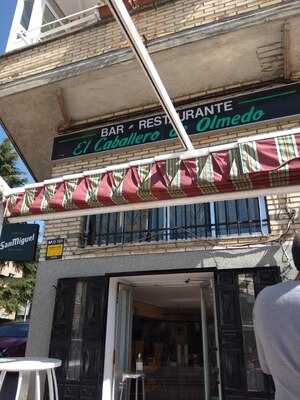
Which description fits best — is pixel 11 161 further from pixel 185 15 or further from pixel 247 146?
pixel 247 146

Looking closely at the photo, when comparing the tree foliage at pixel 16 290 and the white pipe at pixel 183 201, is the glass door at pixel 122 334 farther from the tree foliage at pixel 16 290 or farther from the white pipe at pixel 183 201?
the tree foliage at pixel 16 290

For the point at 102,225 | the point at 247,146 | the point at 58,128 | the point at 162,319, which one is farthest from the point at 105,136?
the point at 162,319

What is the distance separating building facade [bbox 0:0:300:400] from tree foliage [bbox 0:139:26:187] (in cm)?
1235

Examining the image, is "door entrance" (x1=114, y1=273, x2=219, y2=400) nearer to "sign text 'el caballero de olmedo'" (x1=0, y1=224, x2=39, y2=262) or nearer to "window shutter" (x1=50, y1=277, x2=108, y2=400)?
"window shutter" (x1=50, y1=277, x2=108, y2=400)

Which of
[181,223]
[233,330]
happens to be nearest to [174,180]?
[181,223]

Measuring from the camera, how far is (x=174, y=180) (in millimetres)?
4066

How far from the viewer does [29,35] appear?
7.50 meters

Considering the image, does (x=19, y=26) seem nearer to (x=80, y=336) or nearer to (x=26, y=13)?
(x=26, y=13)

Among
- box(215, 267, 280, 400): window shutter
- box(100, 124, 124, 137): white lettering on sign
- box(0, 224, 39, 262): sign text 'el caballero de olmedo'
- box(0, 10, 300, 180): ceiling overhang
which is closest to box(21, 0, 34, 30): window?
box(0, 10, 300, 180): ceiling overhang

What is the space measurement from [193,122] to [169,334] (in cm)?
834

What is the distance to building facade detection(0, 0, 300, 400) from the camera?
16.8 feet

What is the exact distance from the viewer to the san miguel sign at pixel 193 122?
19.1 feet

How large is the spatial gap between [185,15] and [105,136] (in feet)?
8.29

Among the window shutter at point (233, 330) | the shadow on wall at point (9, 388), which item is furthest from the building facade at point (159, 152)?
the shadow on wall at point (9, 388)
